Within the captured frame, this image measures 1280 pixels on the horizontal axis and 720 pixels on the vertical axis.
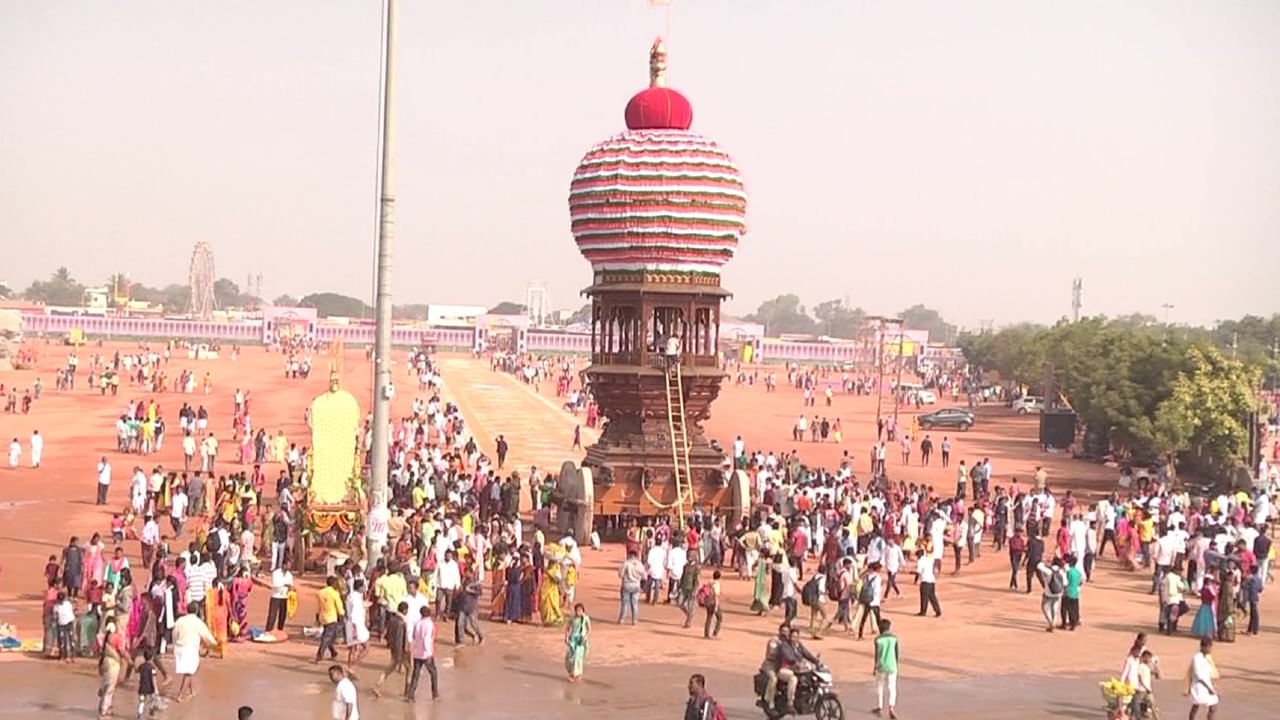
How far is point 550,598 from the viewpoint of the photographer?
68.9 feet

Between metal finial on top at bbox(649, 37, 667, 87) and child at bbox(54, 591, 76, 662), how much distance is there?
17.6m

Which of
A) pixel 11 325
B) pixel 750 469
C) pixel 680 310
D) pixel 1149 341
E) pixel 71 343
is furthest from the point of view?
pixel 71 343

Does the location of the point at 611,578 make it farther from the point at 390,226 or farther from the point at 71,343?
the point at 71,343

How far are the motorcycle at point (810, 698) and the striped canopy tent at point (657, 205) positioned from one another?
1550 centimetres

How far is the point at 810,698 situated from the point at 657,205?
15892 millimetres

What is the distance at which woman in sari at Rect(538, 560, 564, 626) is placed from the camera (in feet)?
68.7

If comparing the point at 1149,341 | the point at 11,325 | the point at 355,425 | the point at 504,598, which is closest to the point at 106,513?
the point at 355,425

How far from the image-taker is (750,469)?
121ft

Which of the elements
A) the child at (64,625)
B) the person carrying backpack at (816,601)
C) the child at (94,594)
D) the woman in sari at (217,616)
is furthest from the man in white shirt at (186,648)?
the person carrying backpack at (816,601)

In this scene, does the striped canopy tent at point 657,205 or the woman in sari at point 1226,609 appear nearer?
the woman in sari at point 1226,609

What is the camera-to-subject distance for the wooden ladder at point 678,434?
96.4 feet

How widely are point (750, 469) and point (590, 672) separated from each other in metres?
19.1

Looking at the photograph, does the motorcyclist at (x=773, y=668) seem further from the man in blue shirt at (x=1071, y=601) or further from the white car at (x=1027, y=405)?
the white car at (x=1027, y=405)

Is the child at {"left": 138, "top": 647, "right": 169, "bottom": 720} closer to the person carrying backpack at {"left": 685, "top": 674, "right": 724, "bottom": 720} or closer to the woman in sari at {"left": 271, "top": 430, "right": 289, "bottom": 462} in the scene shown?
the person carrying backpack at {"left": 685, "top": 674, "right": 724, "bottom": 720}
